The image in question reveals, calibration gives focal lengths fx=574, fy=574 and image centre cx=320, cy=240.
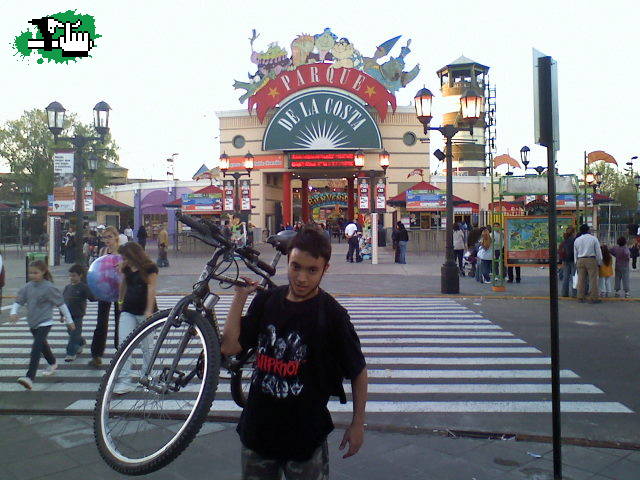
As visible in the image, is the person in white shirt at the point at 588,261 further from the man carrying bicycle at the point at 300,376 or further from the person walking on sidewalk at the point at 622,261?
the man carrying bicycle at the point at 300,376

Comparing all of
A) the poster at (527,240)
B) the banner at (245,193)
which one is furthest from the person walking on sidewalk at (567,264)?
the banner at (245,193)

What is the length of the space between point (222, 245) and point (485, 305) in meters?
10.4

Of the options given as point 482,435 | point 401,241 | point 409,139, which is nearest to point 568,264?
point 401,241

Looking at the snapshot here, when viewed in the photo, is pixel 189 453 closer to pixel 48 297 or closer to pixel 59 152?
pixel 48 297

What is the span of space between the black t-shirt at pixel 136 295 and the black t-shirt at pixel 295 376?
386cm

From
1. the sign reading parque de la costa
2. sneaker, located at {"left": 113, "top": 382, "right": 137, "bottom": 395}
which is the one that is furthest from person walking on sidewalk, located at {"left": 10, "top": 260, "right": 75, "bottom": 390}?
the sign reading parque de la costa

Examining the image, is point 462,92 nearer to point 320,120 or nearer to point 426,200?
point 320,120

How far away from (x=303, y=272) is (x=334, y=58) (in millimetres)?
37447

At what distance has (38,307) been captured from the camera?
6.55 meters

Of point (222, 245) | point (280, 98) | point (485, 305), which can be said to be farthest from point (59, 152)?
point (280, 98)

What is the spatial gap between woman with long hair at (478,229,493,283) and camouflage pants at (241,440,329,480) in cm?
1441

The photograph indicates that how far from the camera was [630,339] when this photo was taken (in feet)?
29.6

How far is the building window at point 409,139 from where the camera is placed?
39287 millimetres

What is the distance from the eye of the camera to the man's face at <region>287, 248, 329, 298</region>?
263cm
